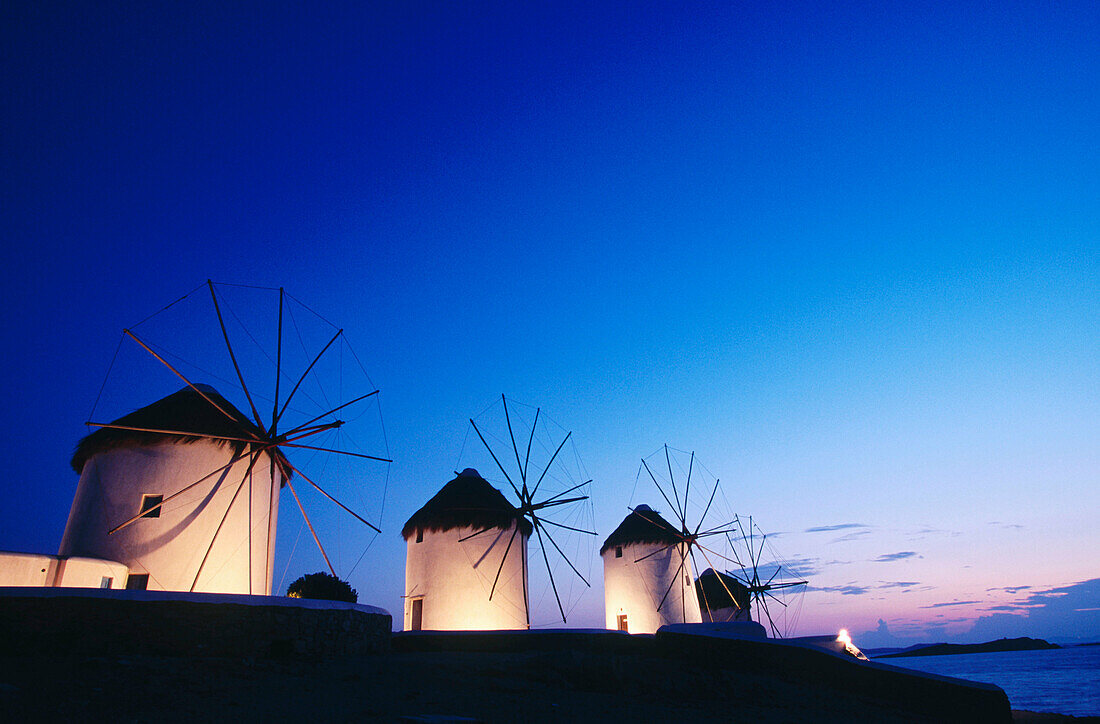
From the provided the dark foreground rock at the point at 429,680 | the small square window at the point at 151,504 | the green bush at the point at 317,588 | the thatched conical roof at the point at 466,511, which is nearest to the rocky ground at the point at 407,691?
the dark foreground rock at the point at 429,680

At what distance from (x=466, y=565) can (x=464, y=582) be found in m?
0.53

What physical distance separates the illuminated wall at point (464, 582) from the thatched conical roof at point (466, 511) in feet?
0.83

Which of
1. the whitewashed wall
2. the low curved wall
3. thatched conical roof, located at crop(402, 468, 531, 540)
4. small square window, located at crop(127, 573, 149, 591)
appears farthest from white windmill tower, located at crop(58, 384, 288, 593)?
thatched conical roof, located at crop(402, 468, 531, 540)

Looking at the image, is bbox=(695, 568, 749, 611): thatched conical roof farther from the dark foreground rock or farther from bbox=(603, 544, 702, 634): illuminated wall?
the dark foreground rock

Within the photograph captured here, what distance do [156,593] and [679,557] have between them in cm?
2243

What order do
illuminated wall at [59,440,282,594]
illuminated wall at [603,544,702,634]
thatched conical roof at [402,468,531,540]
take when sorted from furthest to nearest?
illuminated wall at [603,544,702,634] < thatched conical roof at [402,468,531,540] < illuminated wall at [59,440,282,594]

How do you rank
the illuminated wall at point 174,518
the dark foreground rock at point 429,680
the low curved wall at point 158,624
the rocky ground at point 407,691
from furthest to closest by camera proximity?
the illuminated wall at point 174,518
the low curved wall at point 158,624
the dark foreground rock at point 429,680
the rocky ground at point 407,691

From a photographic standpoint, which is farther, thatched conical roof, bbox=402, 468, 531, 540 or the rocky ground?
thatched conical roof, bbox=402, 468, 531, 540

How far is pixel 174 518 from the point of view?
12.5 m

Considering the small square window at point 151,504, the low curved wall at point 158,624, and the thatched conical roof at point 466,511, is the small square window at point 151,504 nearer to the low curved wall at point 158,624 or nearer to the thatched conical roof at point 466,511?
the low curved wall at point 158,624

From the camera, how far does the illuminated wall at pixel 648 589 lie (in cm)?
2589

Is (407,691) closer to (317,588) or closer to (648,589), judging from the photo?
(648,589)

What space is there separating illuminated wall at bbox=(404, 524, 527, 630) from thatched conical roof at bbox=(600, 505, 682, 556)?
7657mm

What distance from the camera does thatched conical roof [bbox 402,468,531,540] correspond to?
67.9 feet
